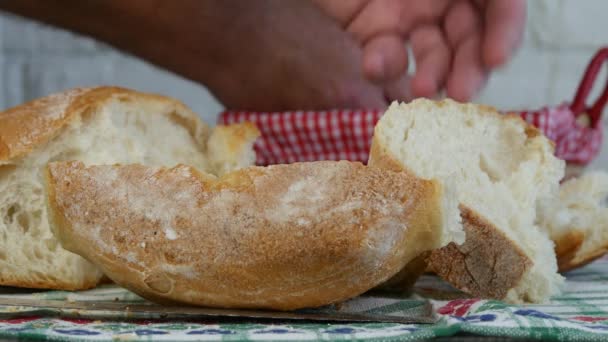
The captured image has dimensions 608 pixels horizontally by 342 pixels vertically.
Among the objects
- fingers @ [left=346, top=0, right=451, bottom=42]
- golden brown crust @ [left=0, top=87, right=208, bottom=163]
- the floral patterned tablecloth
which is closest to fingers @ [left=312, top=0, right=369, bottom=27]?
fingers @ [left=346, top=0, right=451, bottom=42]

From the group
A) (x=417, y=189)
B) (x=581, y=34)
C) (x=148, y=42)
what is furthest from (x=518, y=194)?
(x=581, y=34)

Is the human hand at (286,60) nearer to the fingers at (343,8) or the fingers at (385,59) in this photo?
the fingers at (343,8)

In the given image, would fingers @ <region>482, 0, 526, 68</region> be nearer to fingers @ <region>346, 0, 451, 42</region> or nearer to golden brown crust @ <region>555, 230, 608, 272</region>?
fingers @ <region>346, 0, 451, 42</region>

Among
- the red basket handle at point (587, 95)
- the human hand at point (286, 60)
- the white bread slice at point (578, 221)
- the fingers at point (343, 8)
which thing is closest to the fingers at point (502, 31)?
the white bread slice at point (578, 221)

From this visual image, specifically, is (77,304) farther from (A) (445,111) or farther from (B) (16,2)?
(B) (16,2)

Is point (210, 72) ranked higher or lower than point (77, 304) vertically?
higher

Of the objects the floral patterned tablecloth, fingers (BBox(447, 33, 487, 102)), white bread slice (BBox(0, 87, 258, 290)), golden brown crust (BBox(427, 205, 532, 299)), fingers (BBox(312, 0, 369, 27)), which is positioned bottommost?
the floral patterned tablecloth
